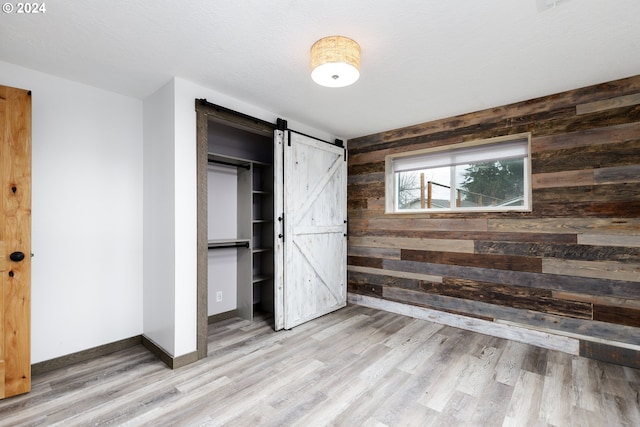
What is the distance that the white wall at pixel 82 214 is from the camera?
2.44 metres

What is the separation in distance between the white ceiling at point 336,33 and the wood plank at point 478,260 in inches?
65.9

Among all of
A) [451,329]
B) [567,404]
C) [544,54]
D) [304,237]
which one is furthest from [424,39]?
[451,329]

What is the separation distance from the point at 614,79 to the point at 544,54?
39.2 inches

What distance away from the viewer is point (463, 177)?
3584mm

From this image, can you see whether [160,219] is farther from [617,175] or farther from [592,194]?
[617,175]

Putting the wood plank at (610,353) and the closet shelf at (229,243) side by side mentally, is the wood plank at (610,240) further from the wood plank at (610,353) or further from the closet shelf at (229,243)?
the closet shelf at (229,243)

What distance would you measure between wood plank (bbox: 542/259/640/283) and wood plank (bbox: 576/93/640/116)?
140cm

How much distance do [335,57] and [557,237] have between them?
2730 mm

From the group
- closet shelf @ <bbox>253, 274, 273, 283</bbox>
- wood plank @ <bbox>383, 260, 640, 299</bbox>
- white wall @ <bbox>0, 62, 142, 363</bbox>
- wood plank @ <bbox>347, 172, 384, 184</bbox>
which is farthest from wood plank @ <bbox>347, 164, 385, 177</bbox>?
white wall @ <bbox>0, 62, 142, 363</bbox>

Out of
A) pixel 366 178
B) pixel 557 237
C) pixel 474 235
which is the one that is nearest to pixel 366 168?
pixel 366 178

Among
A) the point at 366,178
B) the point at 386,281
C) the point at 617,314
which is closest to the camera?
the point at 617,314

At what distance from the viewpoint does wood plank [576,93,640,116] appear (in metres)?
2.55

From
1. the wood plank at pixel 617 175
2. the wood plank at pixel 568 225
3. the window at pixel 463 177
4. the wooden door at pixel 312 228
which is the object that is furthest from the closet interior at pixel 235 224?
the wood plank at pixel 617 175

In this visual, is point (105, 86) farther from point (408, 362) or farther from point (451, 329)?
point (451, 329)
